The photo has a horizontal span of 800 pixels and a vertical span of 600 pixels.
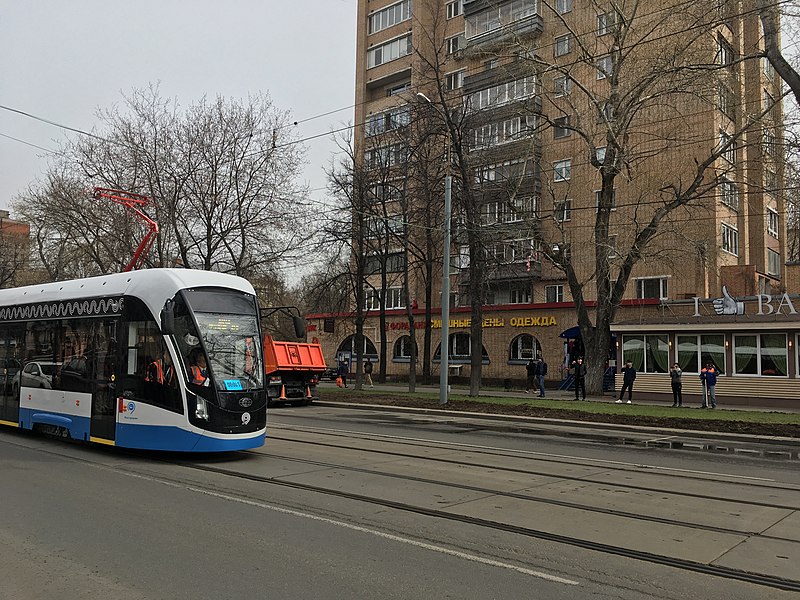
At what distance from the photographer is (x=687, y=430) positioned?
17.5 metres

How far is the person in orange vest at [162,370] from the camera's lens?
34.3 feet

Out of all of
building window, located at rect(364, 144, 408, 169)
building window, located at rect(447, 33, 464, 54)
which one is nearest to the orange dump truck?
building window, located at rect(364, 144, 408, 169)

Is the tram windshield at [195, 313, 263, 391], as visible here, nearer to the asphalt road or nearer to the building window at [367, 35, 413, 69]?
the asphalt road

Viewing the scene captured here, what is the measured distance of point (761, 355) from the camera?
2727 centimetres

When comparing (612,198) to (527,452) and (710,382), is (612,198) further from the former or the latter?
(527,452)

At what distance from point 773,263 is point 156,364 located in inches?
1693

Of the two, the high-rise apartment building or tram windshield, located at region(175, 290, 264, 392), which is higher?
the high-rise apartment building

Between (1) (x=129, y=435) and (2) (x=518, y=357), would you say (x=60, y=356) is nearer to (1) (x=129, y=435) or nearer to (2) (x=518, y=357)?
(1) (x=129, y=435)

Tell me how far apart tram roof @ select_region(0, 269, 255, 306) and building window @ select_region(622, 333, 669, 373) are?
22.8 metres

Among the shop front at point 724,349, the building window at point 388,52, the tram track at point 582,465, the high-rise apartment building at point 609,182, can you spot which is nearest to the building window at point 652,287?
the high-rise apartment building at point 609,182

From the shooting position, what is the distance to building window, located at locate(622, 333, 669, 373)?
29656 millimetres

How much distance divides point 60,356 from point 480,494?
8.36 meters

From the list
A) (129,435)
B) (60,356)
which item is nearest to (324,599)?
(129,435)

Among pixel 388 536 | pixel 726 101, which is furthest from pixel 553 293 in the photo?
pixel 388 536
